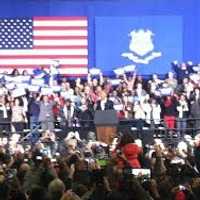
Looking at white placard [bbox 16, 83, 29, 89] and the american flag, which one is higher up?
the american flag

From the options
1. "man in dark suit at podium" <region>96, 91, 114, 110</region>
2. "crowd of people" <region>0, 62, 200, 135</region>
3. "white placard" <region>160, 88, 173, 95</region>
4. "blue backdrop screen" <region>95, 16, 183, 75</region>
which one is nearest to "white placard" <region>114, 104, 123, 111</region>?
"crowd of people" <region>0, 62, 200, 135</region>

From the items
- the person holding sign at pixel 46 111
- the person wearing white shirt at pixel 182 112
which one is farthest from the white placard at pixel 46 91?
the person wearing white shirt at pixel 182 112

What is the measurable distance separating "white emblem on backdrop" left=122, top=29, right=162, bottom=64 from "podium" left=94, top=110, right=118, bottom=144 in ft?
19.5

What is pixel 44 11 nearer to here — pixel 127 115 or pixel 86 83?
pixel 86 83

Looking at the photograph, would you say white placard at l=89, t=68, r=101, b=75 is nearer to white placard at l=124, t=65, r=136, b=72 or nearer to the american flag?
the american flag

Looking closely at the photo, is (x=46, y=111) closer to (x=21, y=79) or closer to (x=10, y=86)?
(x=10, y=86)

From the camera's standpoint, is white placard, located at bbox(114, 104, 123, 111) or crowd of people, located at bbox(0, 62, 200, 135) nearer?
crowd of people, located at bbox(0, 62, 200, 135)

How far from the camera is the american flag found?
82.5 ft

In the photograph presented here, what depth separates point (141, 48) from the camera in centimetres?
2508

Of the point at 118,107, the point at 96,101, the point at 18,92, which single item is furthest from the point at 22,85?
the point at 118,107

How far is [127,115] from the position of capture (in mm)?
21078

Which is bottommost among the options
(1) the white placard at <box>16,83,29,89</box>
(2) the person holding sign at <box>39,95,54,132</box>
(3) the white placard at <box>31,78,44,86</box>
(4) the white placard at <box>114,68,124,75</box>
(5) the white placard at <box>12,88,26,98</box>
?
(2) the person holding sign at <box>39,95,54,132</box>

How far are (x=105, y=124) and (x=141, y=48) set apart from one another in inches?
251

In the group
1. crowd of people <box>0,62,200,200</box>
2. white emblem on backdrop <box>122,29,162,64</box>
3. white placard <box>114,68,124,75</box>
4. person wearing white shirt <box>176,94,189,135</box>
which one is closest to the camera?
crowd of people <box>0,62,200,200</box>
